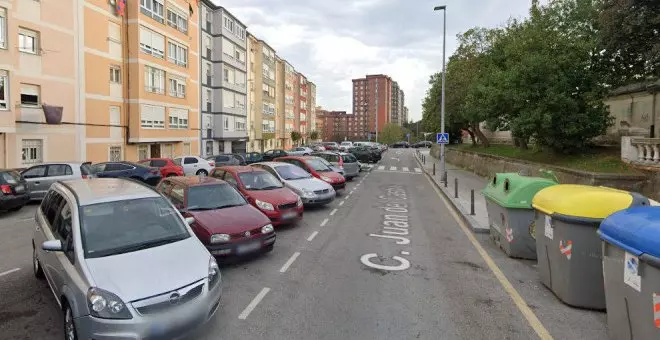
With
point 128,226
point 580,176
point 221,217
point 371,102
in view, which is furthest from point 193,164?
point 371,102

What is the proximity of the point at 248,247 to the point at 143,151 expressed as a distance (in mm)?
25945

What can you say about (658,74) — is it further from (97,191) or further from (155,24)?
(155,24)

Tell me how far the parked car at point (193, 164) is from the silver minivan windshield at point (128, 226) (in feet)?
59.4

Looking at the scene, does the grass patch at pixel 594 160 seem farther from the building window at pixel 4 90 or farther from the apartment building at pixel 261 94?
the apartment building at pixel 261 94

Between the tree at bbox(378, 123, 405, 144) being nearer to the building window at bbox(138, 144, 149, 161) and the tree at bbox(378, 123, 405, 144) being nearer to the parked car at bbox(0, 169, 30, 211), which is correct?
the building window at bbox(138, 144, 149, 161)

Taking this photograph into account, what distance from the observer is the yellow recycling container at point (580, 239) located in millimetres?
5137

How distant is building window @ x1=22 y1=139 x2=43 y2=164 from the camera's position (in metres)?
20.6

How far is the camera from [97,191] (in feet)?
18.2

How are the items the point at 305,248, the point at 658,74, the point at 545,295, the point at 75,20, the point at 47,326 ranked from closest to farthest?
the point at 47,326 < the point at 545,295 < the point at 305,248 < the point at 658,74 < the point at 75,20

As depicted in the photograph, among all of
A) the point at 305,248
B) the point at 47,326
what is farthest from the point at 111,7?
the point at 47,326

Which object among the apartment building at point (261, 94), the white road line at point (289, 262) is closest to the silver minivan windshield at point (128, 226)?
the white road line at point (289, 262)

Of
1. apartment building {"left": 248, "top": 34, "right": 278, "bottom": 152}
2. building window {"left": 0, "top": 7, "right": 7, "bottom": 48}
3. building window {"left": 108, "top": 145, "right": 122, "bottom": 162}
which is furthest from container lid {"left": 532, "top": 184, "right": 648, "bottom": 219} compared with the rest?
apartment building {"left": 248, "top": 34, "right": 278, "bottom": 152}

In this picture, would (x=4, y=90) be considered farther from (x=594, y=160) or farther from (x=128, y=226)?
(x=594, y=160)

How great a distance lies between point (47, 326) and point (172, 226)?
171 centimetres
